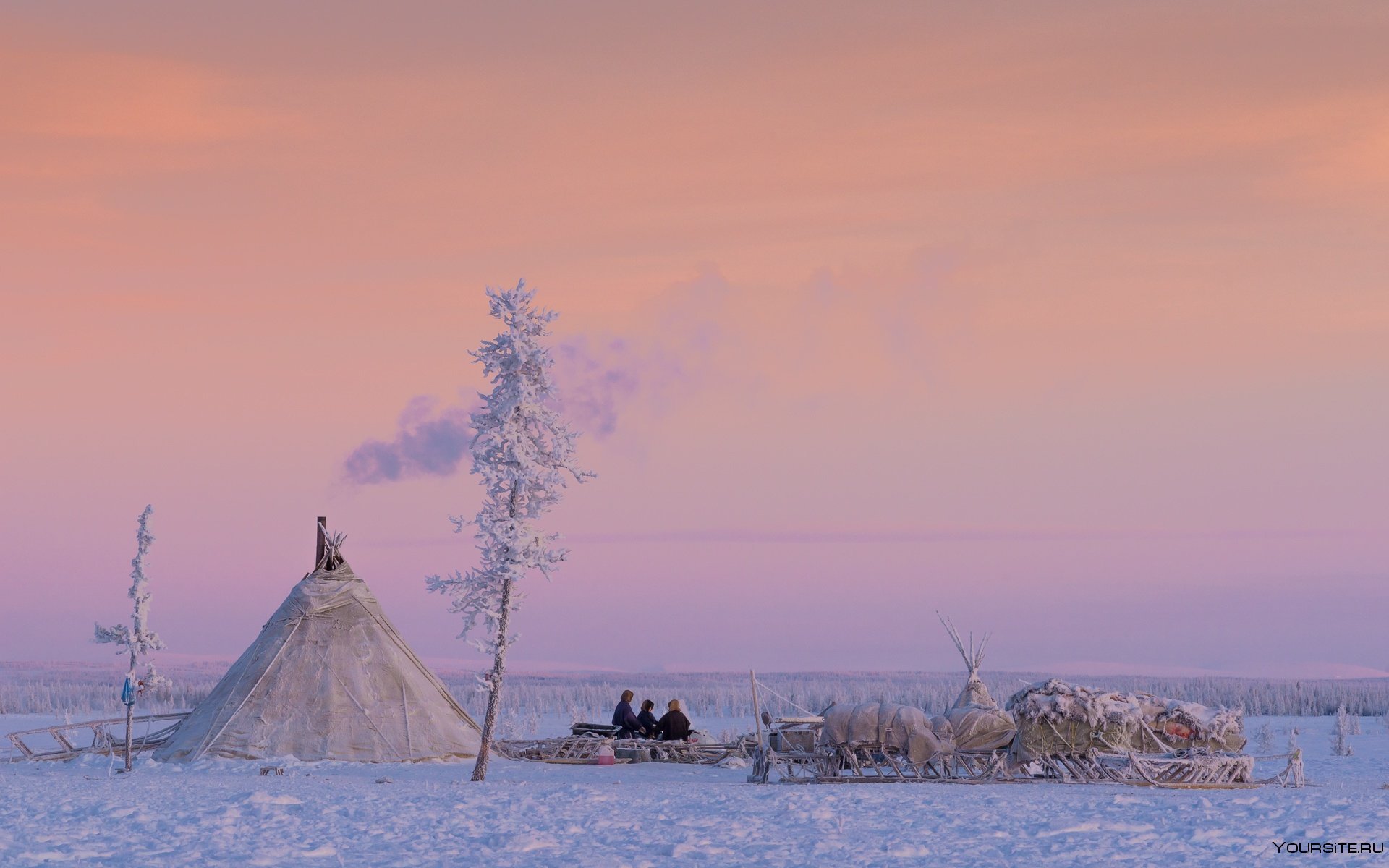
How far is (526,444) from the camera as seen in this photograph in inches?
1126

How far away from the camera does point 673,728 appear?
34438mm

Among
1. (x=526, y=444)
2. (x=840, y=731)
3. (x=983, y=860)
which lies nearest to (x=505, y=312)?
(x=526, y=444)

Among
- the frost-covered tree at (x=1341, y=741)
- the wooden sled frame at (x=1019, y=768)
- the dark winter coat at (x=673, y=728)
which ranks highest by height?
the dark winter coat at (x=673, y=728)

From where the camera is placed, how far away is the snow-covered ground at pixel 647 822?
16922mm

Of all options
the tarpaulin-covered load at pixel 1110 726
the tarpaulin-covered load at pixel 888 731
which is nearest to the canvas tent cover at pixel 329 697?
the tarpaulin-covered load at pixel 888 731

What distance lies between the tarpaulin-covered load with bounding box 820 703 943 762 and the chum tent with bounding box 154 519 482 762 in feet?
33.8

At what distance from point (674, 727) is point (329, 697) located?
26.4 feet

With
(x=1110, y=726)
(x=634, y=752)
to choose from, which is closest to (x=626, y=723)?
(x=634, y=752)

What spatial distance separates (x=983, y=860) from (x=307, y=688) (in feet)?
69.9

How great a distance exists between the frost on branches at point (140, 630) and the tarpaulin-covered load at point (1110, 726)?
18882 millimetres

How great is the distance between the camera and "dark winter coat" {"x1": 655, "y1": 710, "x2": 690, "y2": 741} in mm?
34406

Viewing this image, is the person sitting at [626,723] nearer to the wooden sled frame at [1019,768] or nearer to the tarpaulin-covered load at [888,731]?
the wooden sled frame at [1019,768]

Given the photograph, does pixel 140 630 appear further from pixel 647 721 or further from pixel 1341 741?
pixel 1341 741

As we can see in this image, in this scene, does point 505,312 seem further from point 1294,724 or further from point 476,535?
point 1294,724
